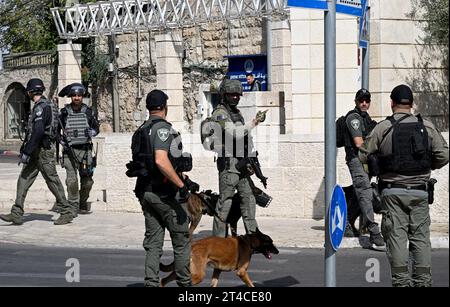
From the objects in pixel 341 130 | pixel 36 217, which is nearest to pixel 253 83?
pixel 36 217

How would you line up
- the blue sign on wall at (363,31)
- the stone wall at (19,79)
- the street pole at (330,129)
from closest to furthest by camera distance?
the street pole at (330,129)
the blue sign on wall at (363,31)
the stone wall at (19,79)

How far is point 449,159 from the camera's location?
7879mm

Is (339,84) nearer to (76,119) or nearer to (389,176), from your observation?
(76,119)

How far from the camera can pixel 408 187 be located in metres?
7.97

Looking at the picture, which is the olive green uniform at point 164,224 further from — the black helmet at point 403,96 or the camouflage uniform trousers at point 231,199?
the camouflage uniform trousers at point 231,199

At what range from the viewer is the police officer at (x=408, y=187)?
312 inches

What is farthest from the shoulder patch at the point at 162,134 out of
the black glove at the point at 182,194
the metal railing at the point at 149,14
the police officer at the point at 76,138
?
the metal railing at the point at 149,14

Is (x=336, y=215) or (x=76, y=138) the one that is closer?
(x=336, y=215)

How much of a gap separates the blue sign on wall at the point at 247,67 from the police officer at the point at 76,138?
11.2m

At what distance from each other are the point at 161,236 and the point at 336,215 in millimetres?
1845

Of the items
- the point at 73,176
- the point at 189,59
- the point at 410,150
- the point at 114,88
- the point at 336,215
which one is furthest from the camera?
the point at 114,88

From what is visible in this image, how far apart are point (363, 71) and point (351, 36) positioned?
97.7 inches

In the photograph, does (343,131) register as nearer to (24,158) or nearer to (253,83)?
(24,158)

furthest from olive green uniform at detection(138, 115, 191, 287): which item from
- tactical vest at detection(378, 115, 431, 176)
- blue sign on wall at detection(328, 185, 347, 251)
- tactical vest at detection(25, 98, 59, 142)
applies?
tactical vest at detection(25, 98, 59, 142)
